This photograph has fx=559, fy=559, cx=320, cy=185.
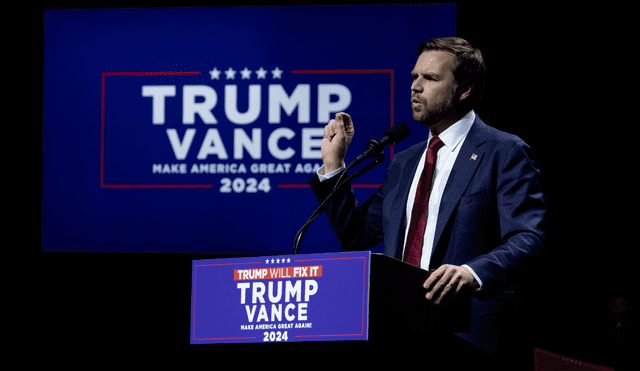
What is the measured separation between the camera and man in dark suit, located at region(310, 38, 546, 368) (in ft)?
4.37

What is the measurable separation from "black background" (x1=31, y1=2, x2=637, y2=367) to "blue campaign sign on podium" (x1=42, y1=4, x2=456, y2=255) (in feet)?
0.61

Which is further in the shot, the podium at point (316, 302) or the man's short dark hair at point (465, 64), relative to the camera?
the man's short dark hair at point (465, 64)

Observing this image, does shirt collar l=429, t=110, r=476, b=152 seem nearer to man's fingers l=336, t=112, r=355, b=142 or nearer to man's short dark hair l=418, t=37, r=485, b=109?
man's short dark hair l=418, t=37, r=485, b=109

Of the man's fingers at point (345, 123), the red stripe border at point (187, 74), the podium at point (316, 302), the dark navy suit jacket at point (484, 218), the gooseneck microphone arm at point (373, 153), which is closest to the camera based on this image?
the podium at point (316, 302)

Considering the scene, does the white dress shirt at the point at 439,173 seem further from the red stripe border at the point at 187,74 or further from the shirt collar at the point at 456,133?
the red stripe border at the point at 187,74

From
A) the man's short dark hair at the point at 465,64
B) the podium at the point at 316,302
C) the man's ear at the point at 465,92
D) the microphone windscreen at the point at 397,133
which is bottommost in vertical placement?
the podium at the point at 316,302

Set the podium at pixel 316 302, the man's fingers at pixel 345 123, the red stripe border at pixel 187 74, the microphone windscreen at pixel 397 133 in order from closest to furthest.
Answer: the podium at pixel 316 302
the microphone windscreen at pixel 397 133
the man's fingers at pixel 345 123
the red stripe border at pixel 187 74

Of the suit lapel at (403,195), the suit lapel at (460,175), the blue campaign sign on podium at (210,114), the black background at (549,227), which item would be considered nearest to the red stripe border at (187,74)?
the blue campaign sign on podium at (210,114)

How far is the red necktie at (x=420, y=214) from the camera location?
1.49m

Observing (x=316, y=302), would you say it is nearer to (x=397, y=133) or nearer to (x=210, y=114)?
(x=397, y=133)

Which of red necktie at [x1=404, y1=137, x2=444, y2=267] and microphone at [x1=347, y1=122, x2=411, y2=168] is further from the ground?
microphone at [x1=347, y1=122, x2=411, y2=168]

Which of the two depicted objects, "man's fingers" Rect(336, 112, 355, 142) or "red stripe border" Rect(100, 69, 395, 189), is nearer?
"man's fingers" Rect(336, 112, 355, 142)

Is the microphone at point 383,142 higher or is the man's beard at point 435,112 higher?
the man's beard at point 435,112

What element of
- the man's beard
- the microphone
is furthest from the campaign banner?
the man's beard
